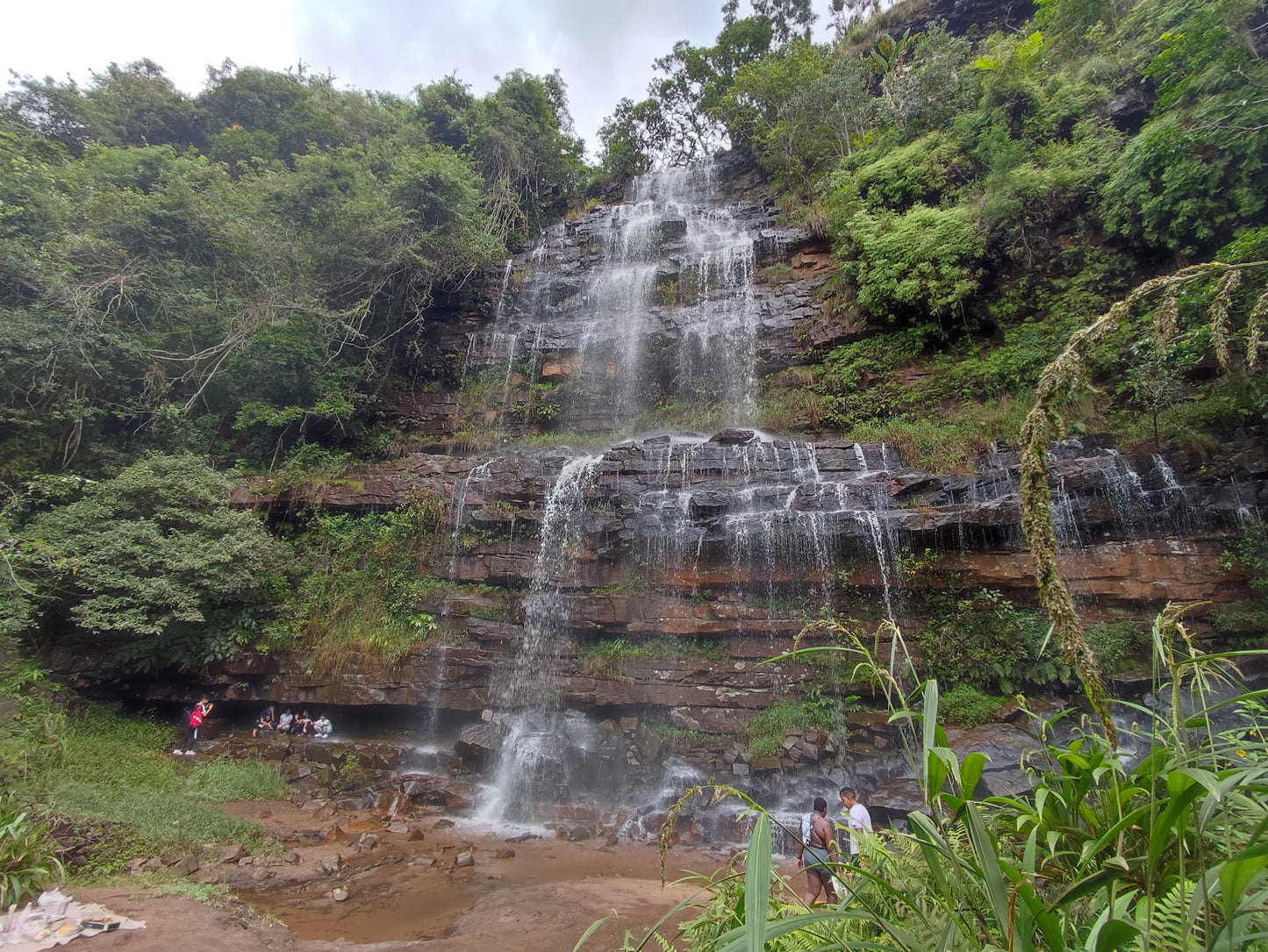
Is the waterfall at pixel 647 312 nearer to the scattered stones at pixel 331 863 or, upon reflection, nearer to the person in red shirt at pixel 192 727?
the person in red shirt at pixel 192 727

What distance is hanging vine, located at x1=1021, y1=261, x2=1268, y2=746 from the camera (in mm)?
1475

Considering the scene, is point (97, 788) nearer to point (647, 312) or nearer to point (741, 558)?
point (741, 558)

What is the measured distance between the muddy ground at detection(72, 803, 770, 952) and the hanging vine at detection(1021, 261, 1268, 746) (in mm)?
5083

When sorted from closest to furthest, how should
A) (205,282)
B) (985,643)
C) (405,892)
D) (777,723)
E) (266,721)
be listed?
1. (405,892)
2. (777,723)
3. (985,643)
4. (266,721)
5. (205,282)

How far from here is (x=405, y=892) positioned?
6254 millimetres

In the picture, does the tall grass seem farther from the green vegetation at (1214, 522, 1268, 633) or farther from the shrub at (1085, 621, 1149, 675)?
the green vegetation at (1214, 522, 1268, 633)

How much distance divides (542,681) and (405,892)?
428 centimetres

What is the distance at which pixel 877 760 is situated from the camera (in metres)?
8.26

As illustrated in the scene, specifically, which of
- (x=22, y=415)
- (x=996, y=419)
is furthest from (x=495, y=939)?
(x=22, y=415)

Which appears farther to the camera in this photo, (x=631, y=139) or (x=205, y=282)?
(x=631, y=139)

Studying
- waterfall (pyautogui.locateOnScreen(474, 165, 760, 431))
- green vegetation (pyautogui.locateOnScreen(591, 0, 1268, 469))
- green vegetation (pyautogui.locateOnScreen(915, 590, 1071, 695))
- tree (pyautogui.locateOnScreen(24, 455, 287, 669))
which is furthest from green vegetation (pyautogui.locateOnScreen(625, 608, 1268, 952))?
waterfall (pyautogui.locateOnScreen(474, 165, 760, 431))

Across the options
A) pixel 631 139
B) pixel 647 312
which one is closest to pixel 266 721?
pixel 647 312

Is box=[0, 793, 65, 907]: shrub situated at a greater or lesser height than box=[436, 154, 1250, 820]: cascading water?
lesser

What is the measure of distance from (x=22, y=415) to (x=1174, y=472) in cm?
2094
